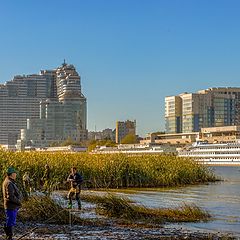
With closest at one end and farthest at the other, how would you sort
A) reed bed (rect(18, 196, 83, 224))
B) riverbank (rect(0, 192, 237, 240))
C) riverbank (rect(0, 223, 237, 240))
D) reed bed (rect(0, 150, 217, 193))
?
1. riverbank (rect(0, 223, 237, 240))
2. riverbank (rect(0, 192, 237, 240))
3. reed bed (rect(18, 196, 83, 224))
4. reed bed (rect(0, 150, 217, 193))

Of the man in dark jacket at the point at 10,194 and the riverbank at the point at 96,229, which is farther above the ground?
the man in dark jacket at the point at 10,194

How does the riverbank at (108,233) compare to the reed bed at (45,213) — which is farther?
the reed bed at (45,213)

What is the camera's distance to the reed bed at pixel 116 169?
44.6 m

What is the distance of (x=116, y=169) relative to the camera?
4809cm

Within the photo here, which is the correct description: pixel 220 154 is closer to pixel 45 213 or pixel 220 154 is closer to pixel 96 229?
pixel 45 213

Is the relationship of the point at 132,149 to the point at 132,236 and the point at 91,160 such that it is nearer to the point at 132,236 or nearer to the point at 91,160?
the point at 91,160

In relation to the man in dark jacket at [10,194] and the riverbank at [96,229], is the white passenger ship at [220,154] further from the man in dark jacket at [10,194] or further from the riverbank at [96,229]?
the man in dark jacket at [10,194]

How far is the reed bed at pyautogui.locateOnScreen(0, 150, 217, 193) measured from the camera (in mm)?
44594

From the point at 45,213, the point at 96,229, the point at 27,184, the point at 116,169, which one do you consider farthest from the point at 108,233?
the point at 116,169

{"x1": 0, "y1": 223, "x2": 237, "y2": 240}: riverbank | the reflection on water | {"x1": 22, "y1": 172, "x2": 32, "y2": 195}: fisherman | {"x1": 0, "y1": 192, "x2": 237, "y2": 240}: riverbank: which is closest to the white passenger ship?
the reflection on water

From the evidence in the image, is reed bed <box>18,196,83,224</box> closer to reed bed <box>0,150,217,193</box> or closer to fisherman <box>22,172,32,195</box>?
fisherman <box>22,172,32,195</box>

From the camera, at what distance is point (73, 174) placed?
28.5 m

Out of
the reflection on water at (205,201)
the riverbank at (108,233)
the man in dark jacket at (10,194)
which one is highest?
the man in dark jacket at (10,194)

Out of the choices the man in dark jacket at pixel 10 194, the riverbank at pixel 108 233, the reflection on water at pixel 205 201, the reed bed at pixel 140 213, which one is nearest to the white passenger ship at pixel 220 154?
the reflection on water at pixel 205 201
